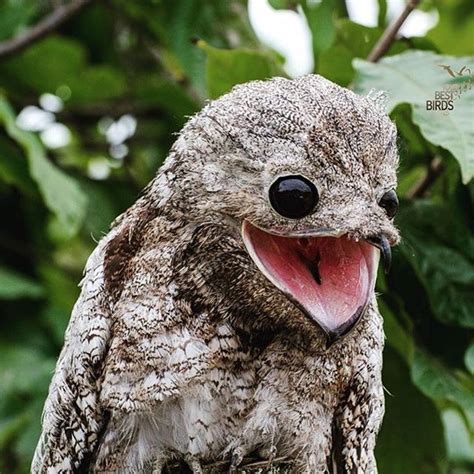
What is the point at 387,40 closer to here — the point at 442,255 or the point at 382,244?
the point at 442,255

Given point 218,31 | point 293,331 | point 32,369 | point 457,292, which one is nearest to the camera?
point 293,331

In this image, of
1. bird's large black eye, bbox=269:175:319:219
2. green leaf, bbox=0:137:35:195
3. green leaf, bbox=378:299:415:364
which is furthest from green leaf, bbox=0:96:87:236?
bird's large black eye, bbox=269:175:319:219

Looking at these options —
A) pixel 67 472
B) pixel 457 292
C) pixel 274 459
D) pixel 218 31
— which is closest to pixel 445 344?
pixel 457 292

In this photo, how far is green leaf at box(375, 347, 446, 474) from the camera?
2.99 metres

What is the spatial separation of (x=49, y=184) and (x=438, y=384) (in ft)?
4.15

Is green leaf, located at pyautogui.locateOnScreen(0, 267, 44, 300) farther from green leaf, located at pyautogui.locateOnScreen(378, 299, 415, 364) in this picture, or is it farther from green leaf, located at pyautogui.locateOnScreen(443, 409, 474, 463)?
green leaf, located at pyautogui.locateOnScreen(443, 409, 474, 463)

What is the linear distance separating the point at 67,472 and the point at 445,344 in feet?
3.80

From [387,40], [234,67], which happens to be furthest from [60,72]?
[387,40]

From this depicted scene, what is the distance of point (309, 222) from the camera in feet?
5.92

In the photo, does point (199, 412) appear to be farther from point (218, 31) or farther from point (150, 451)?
point (218, 31)

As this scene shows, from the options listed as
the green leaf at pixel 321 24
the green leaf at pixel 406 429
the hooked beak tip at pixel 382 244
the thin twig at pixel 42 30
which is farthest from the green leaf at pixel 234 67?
the hooked beak tip at pixel 382 244

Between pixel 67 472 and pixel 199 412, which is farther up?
pixel 199 412

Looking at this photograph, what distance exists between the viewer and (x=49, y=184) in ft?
10.5

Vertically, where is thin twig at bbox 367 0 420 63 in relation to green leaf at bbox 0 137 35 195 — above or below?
above
